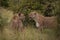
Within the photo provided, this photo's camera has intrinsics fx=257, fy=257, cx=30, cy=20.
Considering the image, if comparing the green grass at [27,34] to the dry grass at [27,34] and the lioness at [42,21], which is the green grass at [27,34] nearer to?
the dry grass at [27,34]

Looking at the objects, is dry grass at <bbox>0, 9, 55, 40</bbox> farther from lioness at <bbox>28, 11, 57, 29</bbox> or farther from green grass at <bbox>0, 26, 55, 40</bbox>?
lioness at <bbox>28, 11, 57, 29</bbox>

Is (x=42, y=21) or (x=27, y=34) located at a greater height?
(x=27, y=34)

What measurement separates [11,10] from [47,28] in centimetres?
305

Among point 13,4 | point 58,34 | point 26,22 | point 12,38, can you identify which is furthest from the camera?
point 13,4

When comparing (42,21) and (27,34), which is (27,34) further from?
(42,21)

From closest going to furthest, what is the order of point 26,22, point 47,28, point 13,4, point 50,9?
point 47,28 → point 26,22 → point 50,9 → point 13,4

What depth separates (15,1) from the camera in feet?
42.5

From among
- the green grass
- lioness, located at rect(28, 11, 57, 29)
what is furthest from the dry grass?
lioness, located at rect(28, 11, 57, 29)

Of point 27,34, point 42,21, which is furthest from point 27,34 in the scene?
point 42,21

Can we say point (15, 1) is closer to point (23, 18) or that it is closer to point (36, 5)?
point (36, 5)

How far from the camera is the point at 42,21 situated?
10281 mm

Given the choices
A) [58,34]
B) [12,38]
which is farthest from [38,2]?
[12,38]

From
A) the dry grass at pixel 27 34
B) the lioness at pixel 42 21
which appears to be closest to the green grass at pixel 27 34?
the dry grass at pixel 27 34

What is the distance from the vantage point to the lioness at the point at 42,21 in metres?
9.76
